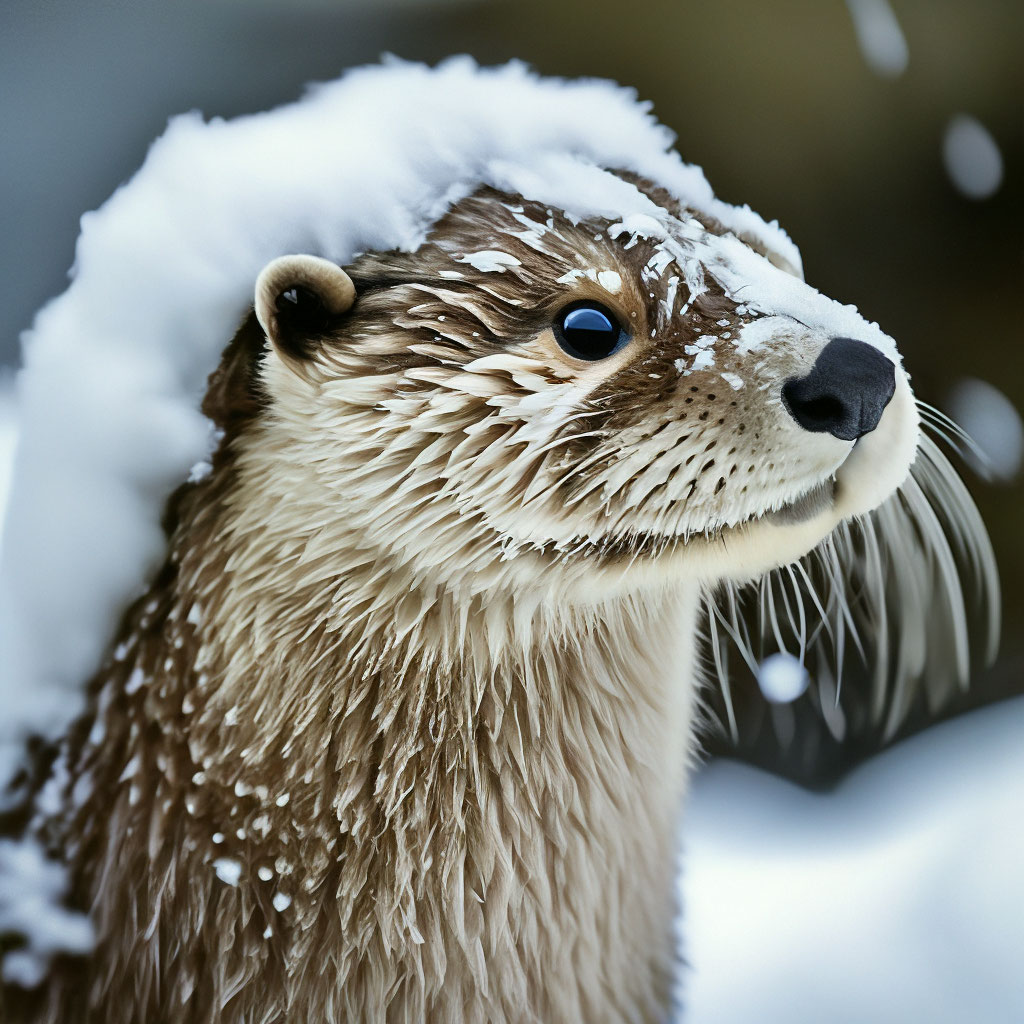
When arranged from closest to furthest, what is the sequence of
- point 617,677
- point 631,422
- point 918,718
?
point 631,422
point 617,677
point 918,718

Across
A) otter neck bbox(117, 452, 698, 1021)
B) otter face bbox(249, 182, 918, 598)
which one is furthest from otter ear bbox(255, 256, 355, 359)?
otter neck bbox(117, 452, 698, 1021)

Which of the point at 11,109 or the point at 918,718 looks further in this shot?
the point at 918,718

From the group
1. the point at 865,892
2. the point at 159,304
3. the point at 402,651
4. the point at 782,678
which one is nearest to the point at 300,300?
the point at 159,304

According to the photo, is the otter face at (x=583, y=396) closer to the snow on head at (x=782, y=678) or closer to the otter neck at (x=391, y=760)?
the otter neck at (x=391, y=760)

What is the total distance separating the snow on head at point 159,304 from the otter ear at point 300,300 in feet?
0.14

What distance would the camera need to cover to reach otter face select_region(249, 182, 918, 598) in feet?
1.52

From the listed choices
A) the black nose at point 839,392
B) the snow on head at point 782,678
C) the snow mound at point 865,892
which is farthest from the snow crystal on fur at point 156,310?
the snow mound at point 865,892

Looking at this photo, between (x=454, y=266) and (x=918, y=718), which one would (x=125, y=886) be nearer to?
(x=454, y=266)

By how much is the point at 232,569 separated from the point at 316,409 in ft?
0.36

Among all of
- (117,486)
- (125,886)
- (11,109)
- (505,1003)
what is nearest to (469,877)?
(505,1003)

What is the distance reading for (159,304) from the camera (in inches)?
21.4

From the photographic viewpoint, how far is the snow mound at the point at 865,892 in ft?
2.13

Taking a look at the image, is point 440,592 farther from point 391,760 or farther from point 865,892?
point 865,892

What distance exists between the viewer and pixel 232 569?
1.76 ft
